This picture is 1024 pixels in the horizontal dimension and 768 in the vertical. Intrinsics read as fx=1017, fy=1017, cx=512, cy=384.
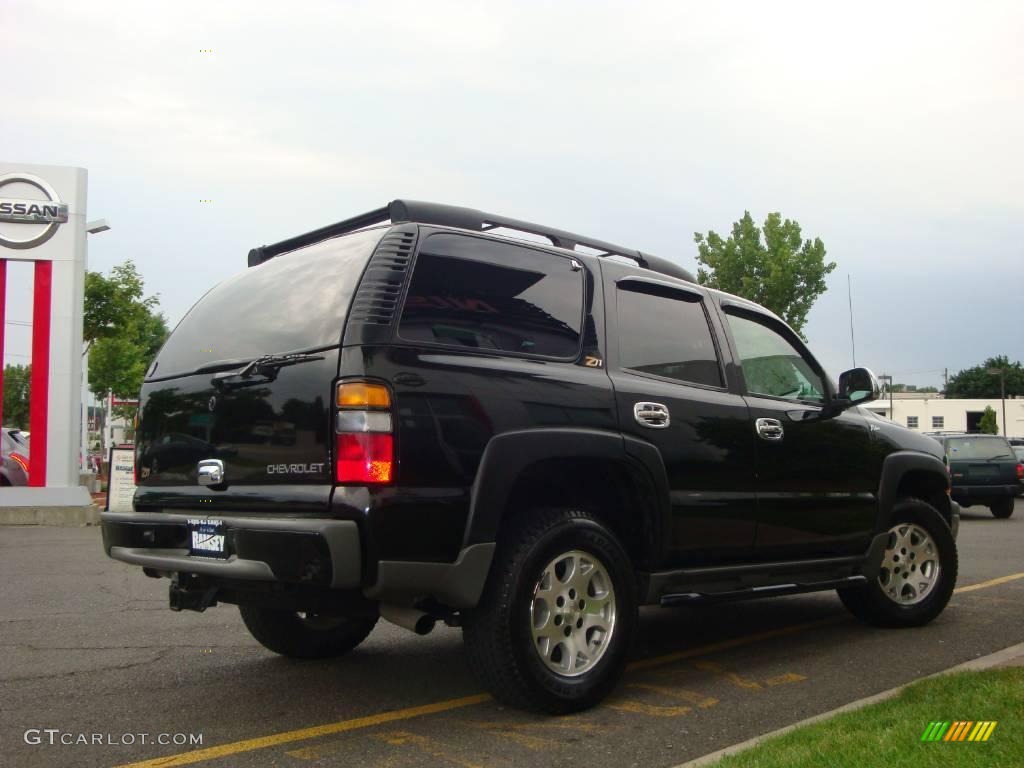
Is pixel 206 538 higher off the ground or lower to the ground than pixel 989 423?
lower

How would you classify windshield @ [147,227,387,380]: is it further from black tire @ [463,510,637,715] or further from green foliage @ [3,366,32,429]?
green foliage @ [3,366,32,429]

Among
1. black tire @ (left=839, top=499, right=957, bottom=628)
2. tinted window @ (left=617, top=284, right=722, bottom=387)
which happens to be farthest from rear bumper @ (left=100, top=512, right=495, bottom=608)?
black tire @ (left=839, top=499, right=957, bottom=628)

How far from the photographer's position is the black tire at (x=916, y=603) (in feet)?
20.5

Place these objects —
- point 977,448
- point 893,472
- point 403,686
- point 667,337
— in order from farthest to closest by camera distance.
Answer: point 977,448, point 893,472, point 667,337, point 403,686

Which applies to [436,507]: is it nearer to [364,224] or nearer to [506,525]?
[506,525]

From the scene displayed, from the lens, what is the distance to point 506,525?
4.28m

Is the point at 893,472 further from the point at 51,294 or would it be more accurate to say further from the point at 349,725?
the point at 51,294

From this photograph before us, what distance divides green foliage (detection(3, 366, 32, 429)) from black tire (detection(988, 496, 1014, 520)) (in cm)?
7343

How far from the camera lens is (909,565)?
6.41 meters

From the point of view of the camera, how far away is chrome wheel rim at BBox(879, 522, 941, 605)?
249 inches

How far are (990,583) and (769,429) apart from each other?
4251 millimetres

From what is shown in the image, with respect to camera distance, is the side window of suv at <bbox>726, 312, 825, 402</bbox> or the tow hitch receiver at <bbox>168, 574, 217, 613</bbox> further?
the side window of suv at <bbox>726, 312, 825, 402</bbox>

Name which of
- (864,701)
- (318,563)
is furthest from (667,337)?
(318,563)

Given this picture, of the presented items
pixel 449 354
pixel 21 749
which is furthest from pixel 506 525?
pixel 21 749
